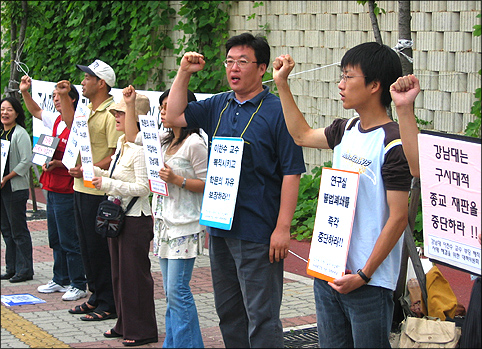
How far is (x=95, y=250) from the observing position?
6.30m

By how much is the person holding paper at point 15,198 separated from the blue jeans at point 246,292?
13.3ft

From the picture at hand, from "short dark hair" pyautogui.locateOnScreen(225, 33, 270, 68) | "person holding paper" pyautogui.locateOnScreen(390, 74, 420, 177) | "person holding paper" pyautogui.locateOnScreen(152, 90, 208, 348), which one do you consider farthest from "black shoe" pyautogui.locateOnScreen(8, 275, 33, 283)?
"person holding paper" pyautogui.locateOnScreen(390, 74, 420, 177)

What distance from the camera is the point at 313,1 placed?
33.3 ft

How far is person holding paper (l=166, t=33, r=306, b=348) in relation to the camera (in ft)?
13.8

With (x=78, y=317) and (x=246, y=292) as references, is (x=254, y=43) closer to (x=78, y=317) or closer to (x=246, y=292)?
(x=246, y=292)

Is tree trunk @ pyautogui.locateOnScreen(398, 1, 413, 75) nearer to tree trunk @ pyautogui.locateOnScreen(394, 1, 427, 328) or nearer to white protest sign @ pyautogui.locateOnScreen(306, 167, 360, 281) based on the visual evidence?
tree trunk @ pyautogui.locateOnScreen(394, 1, 427, 328)

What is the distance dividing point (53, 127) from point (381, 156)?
483 centimetres

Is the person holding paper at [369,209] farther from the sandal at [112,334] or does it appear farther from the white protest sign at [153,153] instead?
the sandal at [112,334]

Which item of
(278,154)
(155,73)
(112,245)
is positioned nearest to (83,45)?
(155,73)

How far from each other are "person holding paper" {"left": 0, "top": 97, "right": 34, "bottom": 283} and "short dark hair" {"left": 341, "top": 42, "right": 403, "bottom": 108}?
5.15 metres

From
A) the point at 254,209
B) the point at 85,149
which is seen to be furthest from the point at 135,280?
the point at 254,209

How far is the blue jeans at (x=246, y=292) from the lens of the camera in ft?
13.8

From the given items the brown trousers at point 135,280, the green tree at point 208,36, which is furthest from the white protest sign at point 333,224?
the green tree at point 208,36

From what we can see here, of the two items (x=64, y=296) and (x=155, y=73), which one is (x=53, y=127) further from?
(x=155, y=73)
